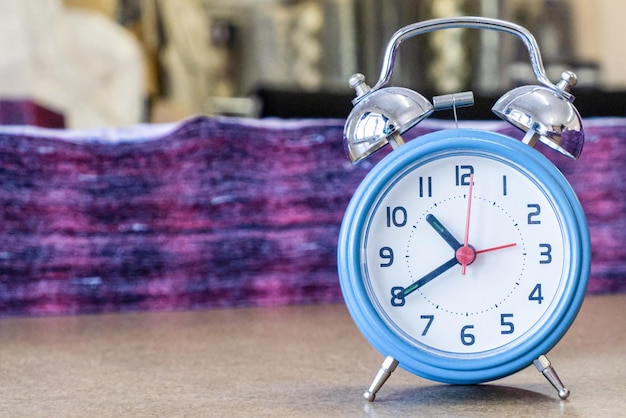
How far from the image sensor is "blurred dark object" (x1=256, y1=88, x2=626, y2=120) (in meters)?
1.96

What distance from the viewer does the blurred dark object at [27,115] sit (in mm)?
1855

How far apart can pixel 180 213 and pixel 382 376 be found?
733 mm

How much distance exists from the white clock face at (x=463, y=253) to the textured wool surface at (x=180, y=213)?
0.61 m

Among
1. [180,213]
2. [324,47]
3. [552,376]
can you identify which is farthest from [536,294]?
[324,47]

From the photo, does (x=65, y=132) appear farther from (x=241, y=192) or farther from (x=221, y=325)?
(x=221, y=325)

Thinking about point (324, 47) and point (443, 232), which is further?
point (324, 47)

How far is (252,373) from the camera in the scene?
843 mm

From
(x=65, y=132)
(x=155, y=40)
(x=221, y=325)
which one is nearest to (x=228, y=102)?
(x=155, y=40)

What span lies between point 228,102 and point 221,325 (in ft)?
7.11

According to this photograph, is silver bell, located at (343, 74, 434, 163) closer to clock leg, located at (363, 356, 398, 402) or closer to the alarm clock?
the alarm clock

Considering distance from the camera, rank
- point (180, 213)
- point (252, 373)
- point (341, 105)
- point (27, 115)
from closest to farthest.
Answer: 1. point (252, 373)
2. point (180, 213)
3. point (27, 115)
4. point (341, 105)

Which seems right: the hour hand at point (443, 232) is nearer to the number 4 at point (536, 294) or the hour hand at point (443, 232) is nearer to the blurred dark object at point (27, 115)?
the number 4 at point (536, 294)

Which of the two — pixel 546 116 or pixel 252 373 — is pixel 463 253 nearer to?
pixel 546 116

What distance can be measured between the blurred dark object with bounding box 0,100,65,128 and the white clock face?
1266 mm
